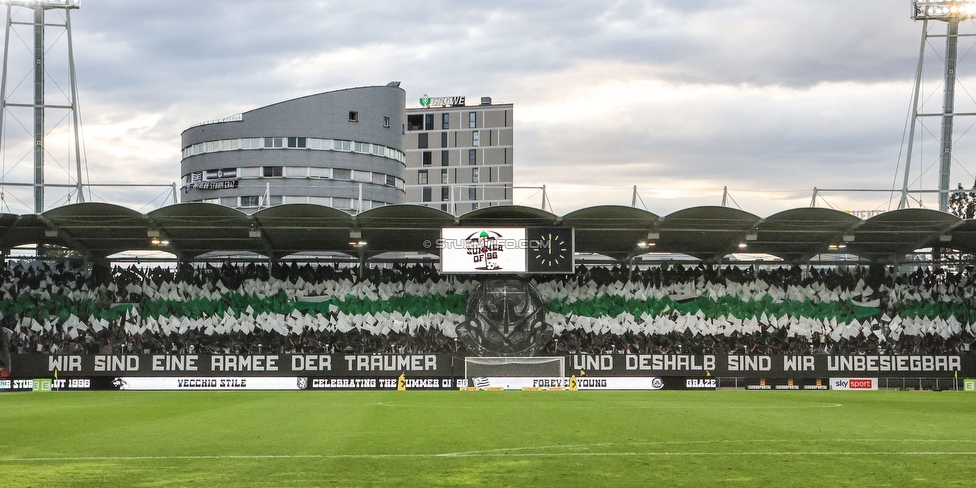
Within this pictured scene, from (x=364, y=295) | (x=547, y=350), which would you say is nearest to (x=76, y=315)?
(x=364, y=295)

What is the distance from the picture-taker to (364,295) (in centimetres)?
4475

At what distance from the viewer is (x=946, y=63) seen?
45281 mm

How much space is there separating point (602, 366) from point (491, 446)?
25440 mm

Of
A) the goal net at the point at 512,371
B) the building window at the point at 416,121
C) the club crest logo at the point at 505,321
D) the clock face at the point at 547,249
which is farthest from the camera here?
the building window at the point at 416,121

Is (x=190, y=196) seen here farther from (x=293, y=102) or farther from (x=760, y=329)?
(x=760, y=329)

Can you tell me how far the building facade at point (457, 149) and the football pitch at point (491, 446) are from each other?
108196 mm

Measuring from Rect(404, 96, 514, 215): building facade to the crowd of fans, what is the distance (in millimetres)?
84355

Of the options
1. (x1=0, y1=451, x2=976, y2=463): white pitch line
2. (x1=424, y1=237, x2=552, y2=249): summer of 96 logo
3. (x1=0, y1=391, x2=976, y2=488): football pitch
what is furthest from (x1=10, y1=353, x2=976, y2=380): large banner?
(x1=0, y1=451, x2=976, y2=463): white pitch line

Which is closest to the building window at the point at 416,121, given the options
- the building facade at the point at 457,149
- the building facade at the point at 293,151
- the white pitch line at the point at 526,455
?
the building facade at the point at 457,149

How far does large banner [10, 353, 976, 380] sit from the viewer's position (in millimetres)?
39438

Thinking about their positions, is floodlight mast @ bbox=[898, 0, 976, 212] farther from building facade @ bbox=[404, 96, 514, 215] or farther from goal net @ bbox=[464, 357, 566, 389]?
building facade @ bbox=[404, 96, 514, 215]

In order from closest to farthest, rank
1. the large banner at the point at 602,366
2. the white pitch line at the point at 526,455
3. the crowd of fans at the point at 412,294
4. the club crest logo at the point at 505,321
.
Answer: the white pitch line at the point at 526,455 < the large banner at the point at 602,366 < the club crest logo at the point at 505,321 < the crowd of fans at the point at 412,294

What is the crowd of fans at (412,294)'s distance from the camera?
41.6m

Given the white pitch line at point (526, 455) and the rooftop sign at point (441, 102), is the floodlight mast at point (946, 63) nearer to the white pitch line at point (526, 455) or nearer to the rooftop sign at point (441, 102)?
the white pitch line at point (526, 455)
